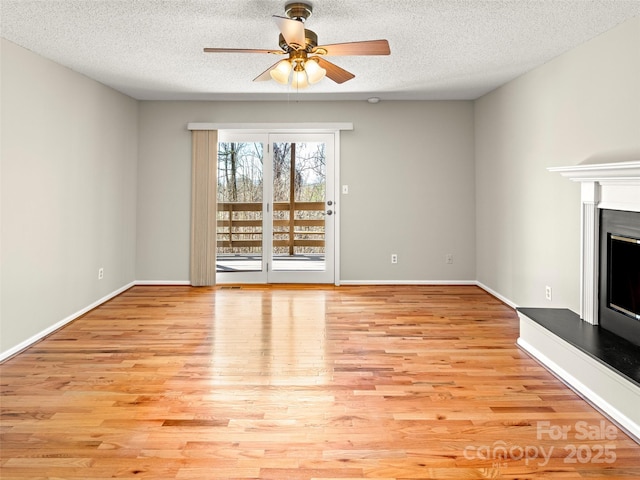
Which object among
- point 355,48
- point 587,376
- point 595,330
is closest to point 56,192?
point 355,48

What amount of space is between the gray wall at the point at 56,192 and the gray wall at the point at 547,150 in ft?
14.3

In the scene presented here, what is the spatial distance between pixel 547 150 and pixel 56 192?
4408 mm

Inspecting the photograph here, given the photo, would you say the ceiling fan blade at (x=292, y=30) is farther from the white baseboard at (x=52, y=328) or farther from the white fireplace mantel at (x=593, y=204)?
the white baseboard at (x=52, y=328)

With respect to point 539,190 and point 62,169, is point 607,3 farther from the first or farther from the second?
point 62,169

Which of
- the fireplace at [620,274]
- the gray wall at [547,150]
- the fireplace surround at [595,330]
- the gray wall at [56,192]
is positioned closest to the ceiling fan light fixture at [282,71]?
the gray wall at [56,192]

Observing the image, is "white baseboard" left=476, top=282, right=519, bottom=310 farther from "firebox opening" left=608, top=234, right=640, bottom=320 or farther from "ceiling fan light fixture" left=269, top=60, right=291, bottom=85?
"ceiling fan light fixture" left=269, top=60, right=291, bottom=85

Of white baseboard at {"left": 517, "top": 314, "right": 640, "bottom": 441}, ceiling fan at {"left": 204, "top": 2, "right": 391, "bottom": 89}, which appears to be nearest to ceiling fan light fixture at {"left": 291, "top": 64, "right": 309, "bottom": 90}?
ceiling fan at {"left": 204, "top": 2, "right": 391, "bottom": 89}

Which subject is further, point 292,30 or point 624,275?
point 624,275

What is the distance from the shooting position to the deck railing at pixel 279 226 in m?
5.97

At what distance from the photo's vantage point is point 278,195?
598 centimetres

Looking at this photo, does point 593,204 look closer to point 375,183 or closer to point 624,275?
point 624,275

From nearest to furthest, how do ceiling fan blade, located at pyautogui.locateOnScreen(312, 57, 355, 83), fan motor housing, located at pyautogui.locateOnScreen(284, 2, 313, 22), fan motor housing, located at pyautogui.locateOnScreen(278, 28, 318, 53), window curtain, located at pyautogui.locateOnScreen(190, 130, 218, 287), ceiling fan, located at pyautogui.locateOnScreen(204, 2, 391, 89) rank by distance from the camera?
ceiling fan, located at pyautogui.locateOnScreen(204, 2, 391, 89) → fan motor housing, located at pyautogui.locateOnScreen(284, 2, 313, 22) → fan motor housing, located at pyautogui.locateOnScreen(278, 28, 318, 53) → ceiling fan blade, located at pyautogui.locateOnScreen(312, 57, 355, 83) → window curtain, located at pyautogui.locateOnScreen(190, 130, 218, 287)

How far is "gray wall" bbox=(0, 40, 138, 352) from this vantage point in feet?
11.0

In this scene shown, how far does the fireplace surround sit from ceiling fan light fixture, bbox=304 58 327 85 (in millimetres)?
1889
